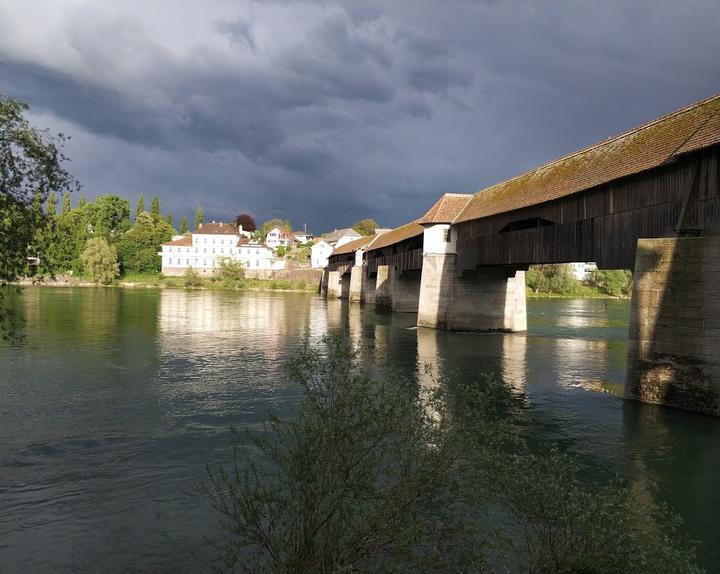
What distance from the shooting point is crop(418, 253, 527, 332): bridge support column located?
30.3 metres

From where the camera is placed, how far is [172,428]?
1090 centimetres

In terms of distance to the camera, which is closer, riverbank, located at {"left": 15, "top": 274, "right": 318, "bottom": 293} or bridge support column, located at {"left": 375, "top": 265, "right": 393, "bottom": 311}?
bridge support column, located at {"left": 375, "top": 265, "right": 393, "bottom": 311}

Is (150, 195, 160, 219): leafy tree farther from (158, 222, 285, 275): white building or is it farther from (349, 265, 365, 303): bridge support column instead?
(349, 265, 365, 303): bridge support column

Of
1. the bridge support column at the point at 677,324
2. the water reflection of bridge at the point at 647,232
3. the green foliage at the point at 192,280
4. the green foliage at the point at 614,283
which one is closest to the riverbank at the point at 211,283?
the green foliage at the point at 192,280

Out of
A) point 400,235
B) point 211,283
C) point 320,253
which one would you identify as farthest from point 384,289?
point 320,253

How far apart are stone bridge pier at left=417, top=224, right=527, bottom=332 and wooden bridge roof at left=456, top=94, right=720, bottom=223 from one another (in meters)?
4.97

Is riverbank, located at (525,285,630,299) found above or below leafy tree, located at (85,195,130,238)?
below

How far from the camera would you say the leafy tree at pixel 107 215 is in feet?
324

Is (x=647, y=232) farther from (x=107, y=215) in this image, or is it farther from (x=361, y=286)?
(x=107, y=215)

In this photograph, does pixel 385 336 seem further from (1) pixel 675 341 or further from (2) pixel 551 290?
(2) pixel 551 290

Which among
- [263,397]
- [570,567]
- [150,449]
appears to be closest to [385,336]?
[263,397]

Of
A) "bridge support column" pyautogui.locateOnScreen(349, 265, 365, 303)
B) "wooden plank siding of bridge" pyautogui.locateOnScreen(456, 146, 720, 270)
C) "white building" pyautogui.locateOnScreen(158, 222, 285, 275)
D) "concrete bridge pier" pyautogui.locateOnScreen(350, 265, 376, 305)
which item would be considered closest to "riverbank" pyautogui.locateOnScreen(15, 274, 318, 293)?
"white building" pyautogui.locateOnScreen(158, 222, 285, 275)

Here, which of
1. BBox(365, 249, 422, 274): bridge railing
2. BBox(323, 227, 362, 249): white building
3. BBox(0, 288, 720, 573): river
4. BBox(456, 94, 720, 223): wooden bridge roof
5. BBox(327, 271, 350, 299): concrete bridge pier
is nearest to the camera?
BBox(0, 288, 720, 573): river

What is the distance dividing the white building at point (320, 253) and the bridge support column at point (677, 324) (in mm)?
86101
